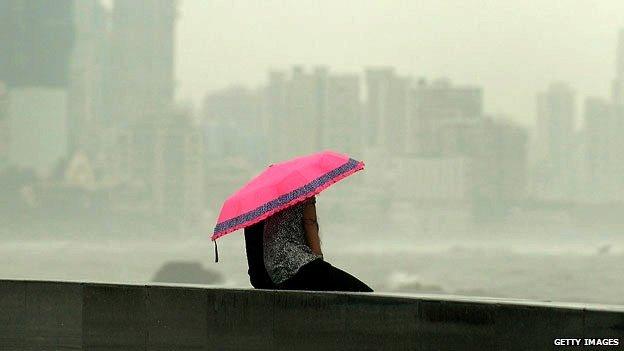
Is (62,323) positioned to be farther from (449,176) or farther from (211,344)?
(449,176)

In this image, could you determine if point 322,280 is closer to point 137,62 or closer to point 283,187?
point 283,187

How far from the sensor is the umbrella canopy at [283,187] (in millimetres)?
4602

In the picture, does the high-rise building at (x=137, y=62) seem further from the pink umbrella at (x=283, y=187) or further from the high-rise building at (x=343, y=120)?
the pink umbrella at (x=283, y=187)

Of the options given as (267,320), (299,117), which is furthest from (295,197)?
(299,117)

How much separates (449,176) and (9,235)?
159 feet

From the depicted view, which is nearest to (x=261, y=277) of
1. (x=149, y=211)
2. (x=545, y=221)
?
(x=149, y=211)

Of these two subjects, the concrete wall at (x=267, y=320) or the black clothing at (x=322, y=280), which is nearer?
the concrete wall at (x=267, y=320)

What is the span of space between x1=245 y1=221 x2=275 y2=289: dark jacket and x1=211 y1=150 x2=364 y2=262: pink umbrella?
0.20 feet

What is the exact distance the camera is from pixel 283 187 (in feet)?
15.2

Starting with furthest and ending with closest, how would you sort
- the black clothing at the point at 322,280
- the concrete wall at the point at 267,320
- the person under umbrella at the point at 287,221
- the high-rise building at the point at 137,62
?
the high-rise building at the point at 137,62, the person under umbrella at the point at 287,221, the black clothing at the point at 322,280, the concrete wall at the point at 267,320

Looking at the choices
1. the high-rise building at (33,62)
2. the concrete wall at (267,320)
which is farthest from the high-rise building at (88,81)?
the concrete wall at (267,320)

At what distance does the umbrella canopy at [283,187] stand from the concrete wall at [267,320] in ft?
1.18

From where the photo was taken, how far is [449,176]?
12306 cm

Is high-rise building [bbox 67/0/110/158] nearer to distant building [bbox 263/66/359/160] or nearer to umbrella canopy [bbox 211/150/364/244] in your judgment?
distant building [bbox 263/66/359/160]
